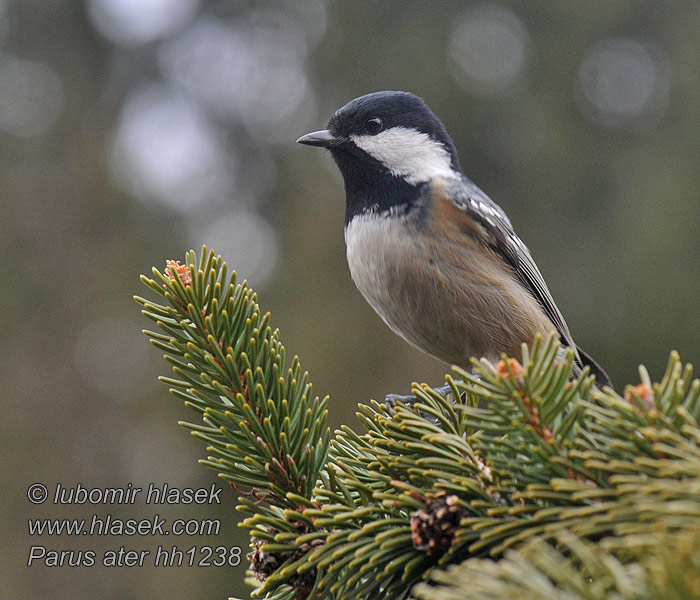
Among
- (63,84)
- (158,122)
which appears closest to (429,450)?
(158,122)

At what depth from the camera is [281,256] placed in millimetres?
9250

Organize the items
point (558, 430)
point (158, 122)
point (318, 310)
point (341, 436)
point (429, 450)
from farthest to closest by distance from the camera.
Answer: point (158, 122)
point (318, 310)
point (341, 436)
point (429, 450)
point (558, 430)

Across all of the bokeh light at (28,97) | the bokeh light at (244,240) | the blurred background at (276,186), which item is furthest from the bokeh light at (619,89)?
the bokeh light at (28,97)

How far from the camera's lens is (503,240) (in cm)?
292

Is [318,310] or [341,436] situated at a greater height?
[318,310]

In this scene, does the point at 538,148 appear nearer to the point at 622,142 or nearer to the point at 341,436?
the point at 622,142

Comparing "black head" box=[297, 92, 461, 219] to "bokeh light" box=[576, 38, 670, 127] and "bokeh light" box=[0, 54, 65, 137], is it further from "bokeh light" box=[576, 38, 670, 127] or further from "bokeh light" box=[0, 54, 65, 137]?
"bokeh light" box=[576, 38, 670, 127]

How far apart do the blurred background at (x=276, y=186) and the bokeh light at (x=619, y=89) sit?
0.03 meters

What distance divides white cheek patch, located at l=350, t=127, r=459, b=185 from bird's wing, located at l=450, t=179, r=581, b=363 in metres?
0.12

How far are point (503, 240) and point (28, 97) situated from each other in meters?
8.29

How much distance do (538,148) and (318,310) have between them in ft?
13.9

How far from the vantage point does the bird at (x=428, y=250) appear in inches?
101

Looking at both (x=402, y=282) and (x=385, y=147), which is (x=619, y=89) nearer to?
(x=385, y=147)

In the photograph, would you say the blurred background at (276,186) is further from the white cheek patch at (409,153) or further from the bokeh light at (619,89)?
the white cheek patch at (409,153)
